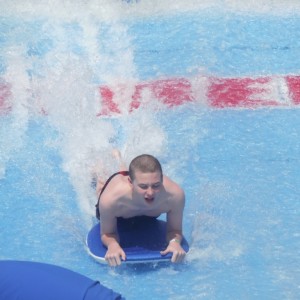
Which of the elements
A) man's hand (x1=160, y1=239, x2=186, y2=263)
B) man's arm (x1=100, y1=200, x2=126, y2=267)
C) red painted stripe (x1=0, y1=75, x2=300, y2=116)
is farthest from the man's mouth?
red painted stripe (x1=0, y1=75, x2=300, y2=116)

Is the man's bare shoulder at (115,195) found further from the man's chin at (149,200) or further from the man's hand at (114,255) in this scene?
the man's hand at (114,255)

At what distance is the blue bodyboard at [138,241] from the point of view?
12.9 ft

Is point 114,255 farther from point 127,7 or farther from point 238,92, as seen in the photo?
point 127,7

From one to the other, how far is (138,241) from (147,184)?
21.9 inches

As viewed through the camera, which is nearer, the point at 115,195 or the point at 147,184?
the point at 147,184

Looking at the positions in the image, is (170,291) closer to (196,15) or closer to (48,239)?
(48,239)

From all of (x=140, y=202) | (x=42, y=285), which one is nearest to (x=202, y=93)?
(x=140, y=202)

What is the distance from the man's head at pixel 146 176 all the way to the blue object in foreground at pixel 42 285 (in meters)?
1.18

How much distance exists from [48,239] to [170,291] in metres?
0.86

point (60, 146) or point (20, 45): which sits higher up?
point (20, 45)

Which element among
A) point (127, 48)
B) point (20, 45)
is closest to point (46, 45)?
point (20, 45)

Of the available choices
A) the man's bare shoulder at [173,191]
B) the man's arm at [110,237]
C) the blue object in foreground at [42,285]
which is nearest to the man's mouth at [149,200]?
the man's bare shoulder at [173,191]

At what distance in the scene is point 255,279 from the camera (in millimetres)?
4043

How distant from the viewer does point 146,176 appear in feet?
11.7
